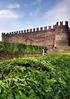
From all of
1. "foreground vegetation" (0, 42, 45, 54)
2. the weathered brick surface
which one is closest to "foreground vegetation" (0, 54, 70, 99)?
"foreground vegetation" (0, 42, 45, 54)

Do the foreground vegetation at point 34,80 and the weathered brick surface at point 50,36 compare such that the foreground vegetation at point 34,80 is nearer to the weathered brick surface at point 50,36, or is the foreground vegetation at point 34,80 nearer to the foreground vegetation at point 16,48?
the foreground vegetation at point 16,48

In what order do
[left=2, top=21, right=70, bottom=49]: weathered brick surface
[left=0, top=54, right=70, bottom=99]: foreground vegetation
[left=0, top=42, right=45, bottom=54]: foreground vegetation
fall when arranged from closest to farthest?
1. [left=0, top=54, right=70, bottom=99]: foreground vegetation
2. [left=0, top=42, right=45, bottom=54]: foreground vegetation
3. [left=2, top=21, right=70, bottom=49]: weathered brick surface

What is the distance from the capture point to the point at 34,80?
7.13 metres

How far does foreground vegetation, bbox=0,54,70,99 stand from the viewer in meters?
6.29

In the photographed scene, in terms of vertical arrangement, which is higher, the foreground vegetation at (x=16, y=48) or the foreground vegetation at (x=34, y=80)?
the foreground vegetation at (x=34, y=80)

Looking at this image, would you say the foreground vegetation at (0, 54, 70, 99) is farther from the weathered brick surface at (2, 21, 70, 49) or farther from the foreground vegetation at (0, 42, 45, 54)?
the weathered brick surface at (2, 21, 70, 49)

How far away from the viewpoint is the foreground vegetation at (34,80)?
6295 mm

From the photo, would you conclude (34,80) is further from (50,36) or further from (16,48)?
(50,36)

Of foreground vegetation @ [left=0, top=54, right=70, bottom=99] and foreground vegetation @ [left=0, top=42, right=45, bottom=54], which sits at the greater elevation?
foreground vegetation @ [left=0, top=54, right=70, bottom=99]

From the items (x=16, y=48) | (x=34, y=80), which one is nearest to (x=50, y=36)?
(x=16, y=48)

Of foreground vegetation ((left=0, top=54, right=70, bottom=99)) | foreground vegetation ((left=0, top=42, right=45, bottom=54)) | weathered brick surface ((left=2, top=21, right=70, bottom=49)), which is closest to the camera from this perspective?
foreground vegetation ((left=0, top=54, right=70, bottom=99))

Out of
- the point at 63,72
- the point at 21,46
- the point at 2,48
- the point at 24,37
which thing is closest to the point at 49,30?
the point at 24,37

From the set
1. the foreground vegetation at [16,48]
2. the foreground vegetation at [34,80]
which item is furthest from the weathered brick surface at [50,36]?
the foreground vegetation at [34,80]

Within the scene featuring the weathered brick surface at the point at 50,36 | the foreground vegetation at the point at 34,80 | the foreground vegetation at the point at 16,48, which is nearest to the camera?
the foreground vegetation at the point at 34,80
